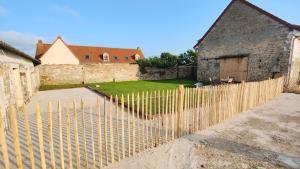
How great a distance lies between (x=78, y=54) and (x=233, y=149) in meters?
29.9

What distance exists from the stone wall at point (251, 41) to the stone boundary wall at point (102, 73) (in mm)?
6845

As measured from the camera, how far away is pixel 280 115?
6.74 m

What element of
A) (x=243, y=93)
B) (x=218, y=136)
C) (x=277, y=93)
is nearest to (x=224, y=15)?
(x=277, y=93)

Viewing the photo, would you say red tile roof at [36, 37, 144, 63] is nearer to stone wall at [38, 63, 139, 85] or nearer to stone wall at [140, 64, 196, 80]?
stone wall at [38, 63, 139, 85]

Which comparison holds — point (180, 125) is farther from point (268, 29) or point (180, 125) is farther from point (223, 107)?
point (268, 29)

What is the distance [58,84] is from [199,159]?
711 inches

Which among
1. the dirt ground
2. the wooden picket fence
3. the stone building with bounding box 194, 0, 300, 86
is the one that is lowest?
the dirt ground

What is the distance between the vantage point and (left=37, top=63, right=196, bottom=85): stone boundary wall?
690 inches

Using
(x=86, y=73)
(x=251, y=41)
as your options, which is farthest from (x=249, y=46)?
(x=86, y=73)

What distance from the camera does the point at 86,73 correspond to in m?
19.0

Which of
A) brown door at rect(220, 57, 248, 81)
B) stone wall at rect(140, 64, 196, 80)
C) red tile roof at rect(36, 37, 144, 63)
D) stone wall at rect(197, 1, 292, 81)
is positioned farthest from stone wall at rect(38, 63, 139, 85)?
brown door at rect(220, 57, 248, 81)

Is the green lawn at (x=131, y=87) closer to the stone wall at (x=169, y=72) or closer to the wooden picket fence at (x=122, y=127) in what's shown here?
the wooden picket fence at (x=122, y=127)

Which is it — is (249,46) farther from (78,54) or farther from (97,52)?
(78,54)

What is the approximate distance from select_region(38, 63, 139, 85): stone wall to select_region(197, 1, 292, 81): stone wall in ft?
32.6
